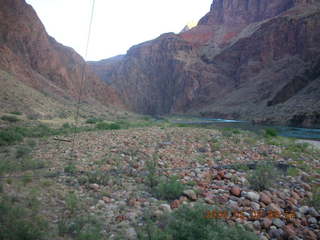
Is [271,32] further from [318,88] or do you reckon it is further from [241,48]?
[318,88]

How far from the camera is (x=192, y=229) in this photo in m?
2.74

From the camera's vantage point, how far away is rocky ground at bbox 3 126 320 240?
10.4 feet

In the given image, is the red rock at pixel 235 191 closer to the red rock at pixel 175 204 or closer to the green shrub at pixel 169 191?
the green shrub at pixel 169 191

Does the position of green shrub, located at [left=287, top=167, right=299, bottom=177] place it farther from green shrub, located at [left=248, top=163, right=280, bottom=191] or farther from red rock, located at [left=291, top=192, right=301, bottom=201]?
red rock, located at [left=291, top=192, right=301, bottom=201]

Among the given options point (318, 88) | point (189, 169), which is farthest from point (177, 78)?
point (189, 169)

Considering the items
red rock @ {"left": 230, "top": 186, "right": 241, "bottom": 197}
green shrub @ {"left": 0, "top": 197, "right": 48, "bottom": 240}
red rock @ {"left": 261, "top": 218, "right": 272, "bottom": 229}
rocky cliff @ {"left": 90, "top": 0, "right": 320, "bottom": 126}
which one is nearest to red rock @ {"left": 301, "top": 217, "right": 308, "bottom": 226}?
red rock @ {"left": 261, "top": 218, "right": 272, "bottom": 229}

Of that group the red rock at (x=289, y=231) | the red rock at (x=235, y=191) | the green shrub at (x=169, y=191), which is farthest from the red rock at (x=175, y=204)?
the red rock at (x=289, y=231)

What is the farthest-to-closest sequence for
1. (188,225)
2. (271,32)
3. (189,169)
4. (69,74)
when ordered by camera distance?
(271,32) → (69,74) → (189,169) → (188,225)

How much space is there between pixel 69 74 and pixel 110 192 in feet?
158

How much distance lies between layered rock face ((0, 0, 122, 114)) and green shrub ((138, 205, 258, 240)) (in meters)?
31.1

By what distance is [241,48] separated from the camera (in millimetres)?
67000

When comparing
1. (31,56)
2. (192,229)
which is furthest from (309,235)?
(31,56)

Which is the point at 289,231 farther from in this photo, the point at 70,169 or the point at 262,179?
the point at 70,169

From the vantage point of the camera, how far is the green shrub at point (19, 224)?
2541 millimetres
